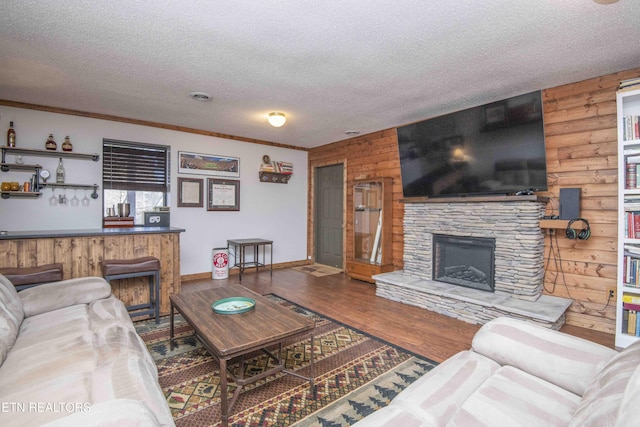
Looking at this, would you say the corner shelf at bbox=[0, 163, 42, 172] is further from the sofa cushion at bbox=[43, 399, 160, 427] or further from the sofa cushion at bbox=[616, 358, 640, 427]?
the sofa cushion at bbox=[616, 358, 640, 427]

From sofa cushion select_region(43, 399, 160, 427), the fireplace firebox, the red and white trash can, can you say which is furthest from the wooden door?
sofa cushion select_region(43, 399, 160, 427)

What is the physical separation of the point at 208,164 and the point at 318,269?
8.99 ft

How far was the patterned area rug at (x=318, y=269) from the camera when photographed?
5.43 meters

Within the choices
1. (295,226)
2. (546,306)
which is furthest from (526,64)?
(295,226)

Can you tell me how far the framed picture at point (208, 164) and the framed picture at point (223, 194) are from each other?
14 centimetres

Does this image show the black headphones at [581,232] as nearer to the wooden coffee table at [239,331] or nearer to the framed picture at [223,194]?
the wooden coffee table at [239,331]

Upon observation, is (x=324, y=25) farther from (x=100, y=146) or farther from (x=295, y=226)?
(x=295, y=226)

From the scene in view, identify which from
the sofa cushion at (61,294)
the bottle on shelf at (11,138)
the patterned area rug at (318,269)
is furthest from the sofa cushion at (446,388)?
the bottle on shelf at (11,138)

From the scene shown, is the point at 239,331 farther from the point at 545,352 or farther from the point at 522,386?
the point at 545,352

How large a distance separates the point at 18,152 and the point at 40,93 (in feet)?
2.80

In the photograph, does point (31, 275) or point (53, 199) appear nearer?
point (31, 275)

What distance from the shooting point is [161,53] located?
2.52m

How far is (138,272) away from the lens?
304 cm

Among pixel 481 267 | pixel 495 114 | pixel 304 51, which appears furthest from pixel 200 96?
pixel 481 267
